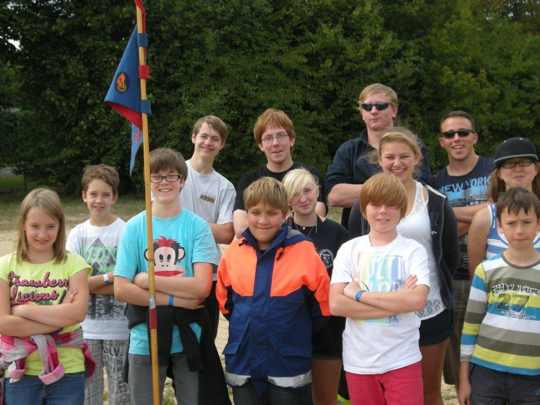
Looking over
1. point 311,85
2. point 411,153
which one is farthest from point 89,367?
point 311,85

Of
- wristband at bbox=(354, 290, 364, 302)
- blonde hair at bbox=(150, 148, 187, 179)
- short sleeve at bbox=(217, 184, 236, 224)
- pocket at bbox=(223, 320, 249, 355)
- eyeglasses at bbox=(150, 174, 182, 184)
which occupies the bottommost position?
pocket at bbox=(223, 320, 249, 355)

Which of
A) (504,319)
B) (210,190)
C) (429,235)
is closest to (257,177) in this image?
(210,190)

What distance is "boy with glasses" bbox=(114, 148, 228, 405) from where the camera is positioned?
367 centimetres

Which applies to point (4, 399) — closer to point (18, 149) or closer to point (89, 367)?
point (89, 367)

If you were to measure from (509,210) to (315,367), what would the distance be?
57.5 inches

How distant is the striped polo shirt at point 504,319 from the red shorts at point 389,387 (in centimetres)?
37

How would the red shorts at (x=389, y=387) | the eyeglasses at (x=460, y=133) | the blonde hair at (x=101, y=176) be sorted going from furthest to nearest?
the eyeglasses at (x=460, y=133), the blonde hair at (x=101, y=176), the red shorts at (x=389, y=387)

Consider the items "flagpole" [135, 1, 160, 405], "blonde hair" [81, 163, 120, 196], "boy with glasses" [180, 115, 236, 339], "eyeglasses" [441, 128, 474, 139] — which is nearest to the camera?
"flagpole" [135, 1, 160, 405]

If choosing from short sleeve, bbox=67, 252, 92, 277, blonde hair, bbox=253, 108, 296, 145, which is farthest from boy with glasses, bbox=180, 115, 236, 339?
short sleeve, bbox=67, 252, 92, 277

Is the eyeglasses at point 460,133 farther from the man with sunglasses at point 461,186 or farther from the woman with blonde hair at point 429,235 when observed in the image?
the woman with blonde hair at point 429,235

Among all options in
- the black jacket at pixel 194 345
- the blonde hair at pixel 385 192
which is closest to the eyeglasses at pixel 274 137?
the blonde hair at pixel 385 192

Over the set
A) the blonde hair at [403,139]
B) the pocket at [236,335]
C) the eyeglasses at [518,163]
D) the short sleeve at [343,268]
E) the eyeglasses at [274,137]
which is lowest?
the pocket at [236,335]

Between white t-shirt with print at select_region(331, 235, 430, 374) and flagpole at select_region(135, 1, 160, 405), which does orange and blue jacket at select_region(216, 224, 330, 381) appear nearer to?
white t-shirt with print at select_region(331, 235, 430, 374)

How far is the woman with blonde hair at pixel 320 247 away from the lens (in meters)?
3.83
